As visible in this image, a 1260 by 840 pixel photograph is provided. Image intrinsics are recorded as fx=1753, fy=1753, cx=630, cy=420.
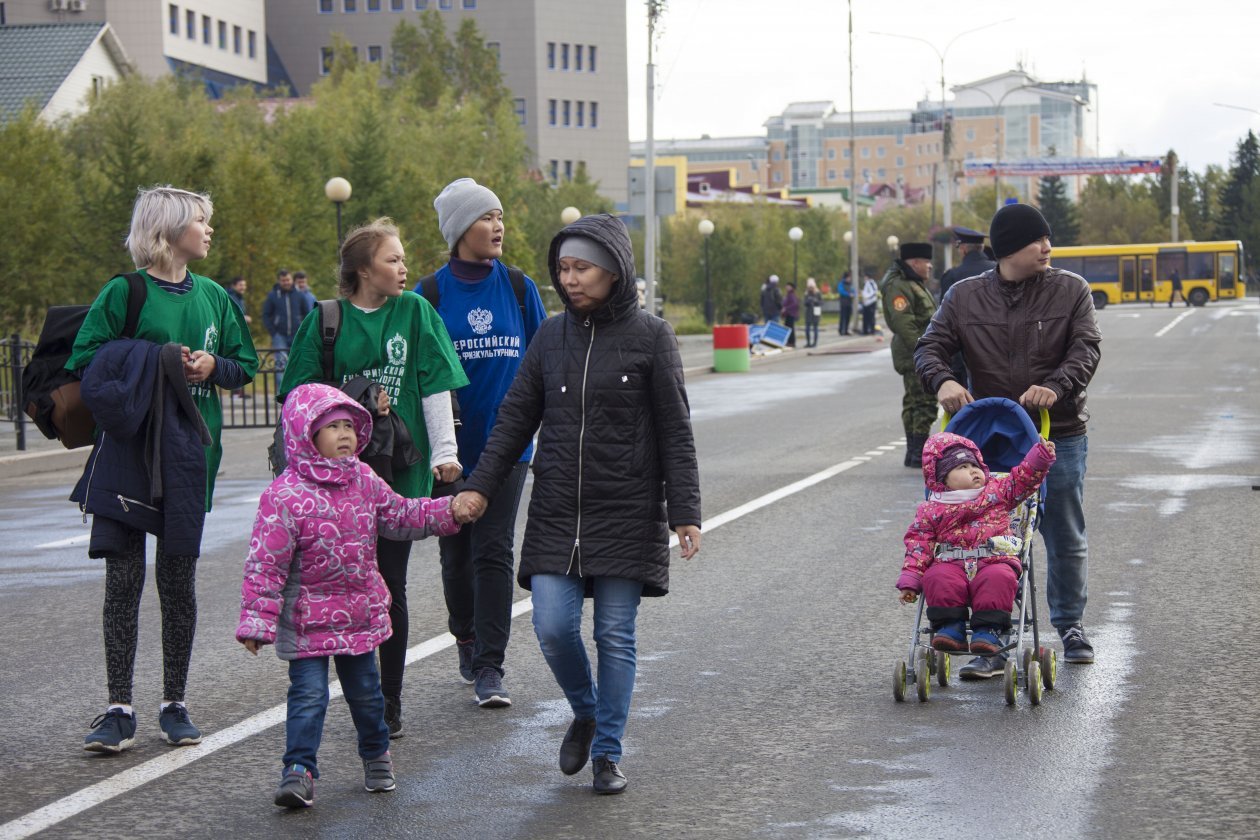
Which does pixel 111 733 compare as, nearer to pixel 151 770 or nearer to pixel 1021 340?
pixel 151 770

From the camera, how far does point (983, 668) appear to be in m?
6.98

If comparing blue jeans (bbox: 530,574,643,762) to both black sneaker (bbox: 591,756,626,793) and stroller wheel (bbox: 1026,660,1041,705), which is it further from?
stroller wheel (bbox: 1026,660,1041,705)

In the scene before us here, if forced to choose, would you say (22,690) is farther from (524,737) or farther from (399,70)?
(399,70)

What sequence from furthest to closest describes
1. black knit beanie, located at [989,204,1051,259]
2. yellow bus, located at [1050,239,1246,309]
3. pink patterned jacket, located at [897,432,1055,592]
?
yellow bus, located at [1050,239,1246,309], black knit beanie, located at [989,204,1051,259], pink patterned jacket, located at [897,432,1055,592]

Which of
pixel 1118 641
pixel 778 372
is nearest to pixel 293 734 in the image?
pixel 1118 641

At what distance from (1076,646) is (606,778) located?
268 cm

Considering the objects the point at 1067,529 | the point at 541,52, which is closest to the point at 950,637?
the point at 1067,529

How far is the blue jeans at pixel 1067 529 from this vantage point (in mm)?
7191

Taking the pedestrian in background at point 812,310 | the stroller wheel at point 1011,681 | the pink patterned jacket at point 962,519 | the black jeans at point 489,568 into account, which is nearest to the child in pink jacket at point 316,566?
the black jeans at point 489,568

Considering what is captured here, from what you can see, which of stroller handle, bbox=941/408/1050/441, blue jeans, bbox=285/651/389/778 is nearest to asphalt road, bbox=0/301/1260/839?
blue jeans, bbox=285/651/389/778

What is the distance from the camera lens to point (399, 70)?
82.9m

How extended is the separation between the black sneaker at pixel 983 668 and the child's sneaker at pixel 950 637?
377mm

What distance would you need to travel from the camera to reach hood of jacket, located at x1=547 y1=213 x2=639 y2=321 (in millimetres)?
5363

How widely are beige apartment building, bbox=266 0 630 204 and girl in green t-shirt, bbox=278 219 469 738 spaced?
332 feet
